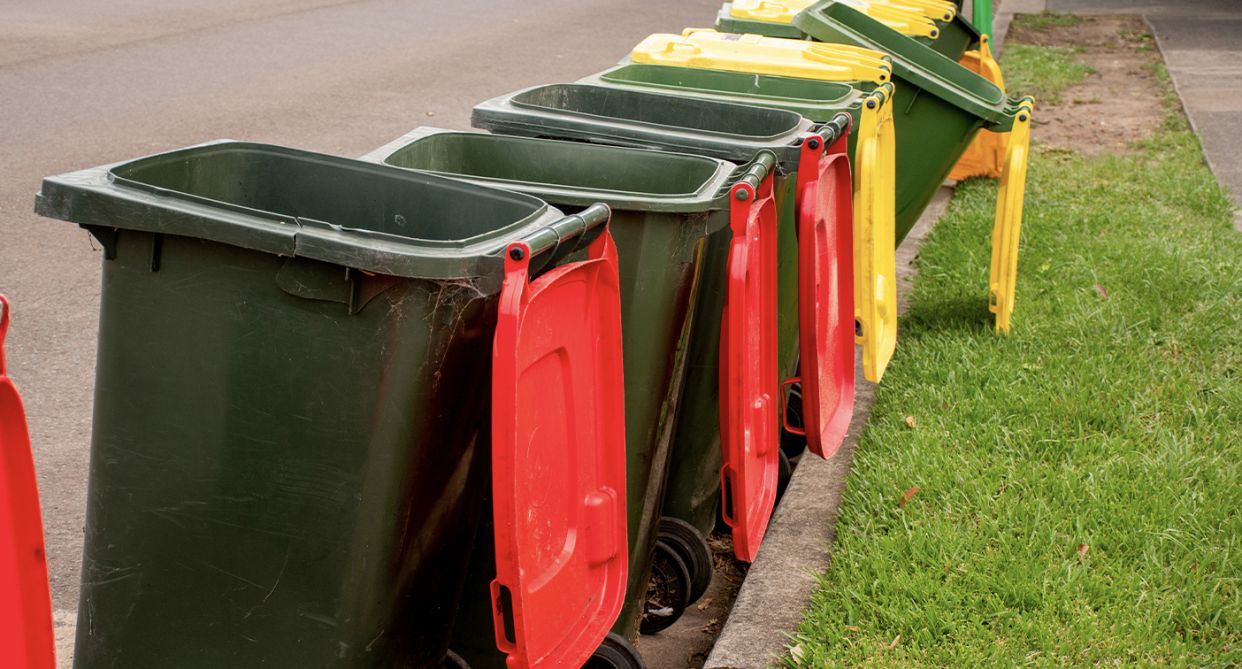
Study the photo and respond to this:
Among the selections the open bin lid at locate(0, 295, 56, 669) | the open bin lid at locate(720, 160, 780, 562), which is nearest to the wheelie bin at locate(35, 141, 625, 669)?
the open bin lid at locate(0, 295, 56, 669)

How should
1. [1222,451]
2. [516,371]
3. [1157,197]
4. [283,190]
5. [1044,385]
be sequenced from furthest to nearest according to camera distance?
[1157,197], [1044,385], [1222,451], [283,190], [516,371]

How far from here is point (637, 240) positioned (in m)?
2.38

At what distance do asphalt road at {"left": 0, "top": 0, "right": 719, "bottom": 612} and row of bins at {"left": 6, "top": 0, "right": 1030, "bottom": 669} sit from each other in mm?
1219

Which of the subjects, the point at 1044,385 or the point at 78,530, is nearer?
the point at 78,530

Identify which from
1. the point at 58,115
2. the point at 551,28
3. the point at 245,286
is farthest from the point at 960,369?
the point at 551,28

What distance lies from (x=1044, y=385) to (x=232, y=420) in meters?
3.27

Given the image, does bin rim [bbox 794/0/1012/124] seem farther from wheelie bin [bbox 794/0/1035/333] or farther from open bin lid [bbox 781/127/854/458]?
open bin lid [bbox 781/127/854/458]

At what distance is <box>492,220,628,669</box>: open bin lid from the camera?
183 cm

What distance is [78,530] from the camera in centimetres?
321

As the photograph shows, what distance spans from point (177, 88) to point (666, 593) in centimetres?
677

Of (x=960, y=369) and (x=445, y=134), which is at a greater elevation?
(x=445, y=134)

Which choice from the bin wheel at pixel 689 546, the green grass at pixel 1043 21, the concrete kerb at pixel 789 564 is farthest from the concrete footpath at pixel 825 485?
the green grass at pixel 1043 21

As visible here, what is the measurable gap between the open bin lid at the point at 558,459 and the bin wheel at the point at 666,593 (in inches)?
32.8

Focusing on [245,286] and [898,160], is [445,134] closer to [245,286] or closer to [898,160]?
[245,286]
